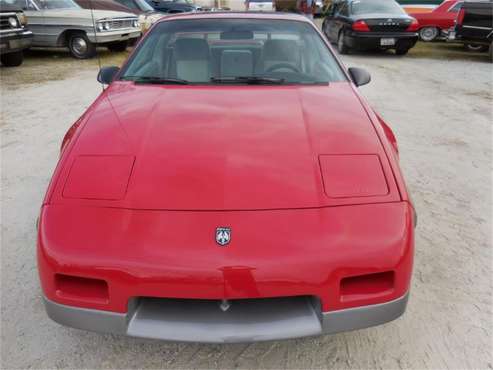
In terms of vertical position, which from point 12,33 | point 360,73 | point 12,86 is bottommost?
point 12,86

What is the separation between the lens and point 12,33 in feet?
29.4

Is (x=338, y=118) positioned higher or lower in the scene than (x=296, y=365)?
higher

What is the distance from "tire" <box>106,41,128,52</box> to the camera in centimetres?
1209

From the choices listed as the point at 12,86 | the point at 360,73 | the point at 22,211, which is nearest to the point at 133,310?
the point at 22,211

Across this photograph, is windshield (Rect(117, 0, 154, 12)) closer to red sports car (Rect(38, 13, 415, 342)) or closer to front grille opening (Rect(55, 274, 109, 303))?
red sports car (Rect(38, 13, 415, 342))

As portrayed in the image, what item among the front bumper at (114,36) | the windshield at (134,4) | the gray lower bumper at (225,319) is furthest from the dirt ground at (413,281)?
the windshield at (134,4)

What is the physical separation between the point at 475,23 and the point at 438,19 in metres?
3.25

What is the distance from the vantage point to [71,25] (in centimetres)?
1065

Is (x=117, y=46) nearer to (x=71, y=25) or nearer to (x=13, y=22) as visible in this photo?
(x=71, y=25)

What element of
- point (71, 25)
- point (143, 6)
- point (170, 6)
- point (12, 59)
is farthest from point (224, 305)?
point (170, 6)

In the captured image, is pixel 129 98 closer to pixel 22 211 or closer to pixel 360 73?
pixel 22 211

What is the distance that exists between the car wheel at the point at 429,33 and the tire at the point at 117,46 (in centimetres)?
957

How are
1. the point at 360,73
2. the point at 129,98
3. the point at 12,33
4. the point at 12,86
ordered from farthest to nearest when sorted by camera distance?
the point at 12,33 → the point at 12,86 → the point at 360,73 → the point at 129,98

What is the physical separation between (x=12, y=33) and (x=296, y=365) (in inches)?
372
